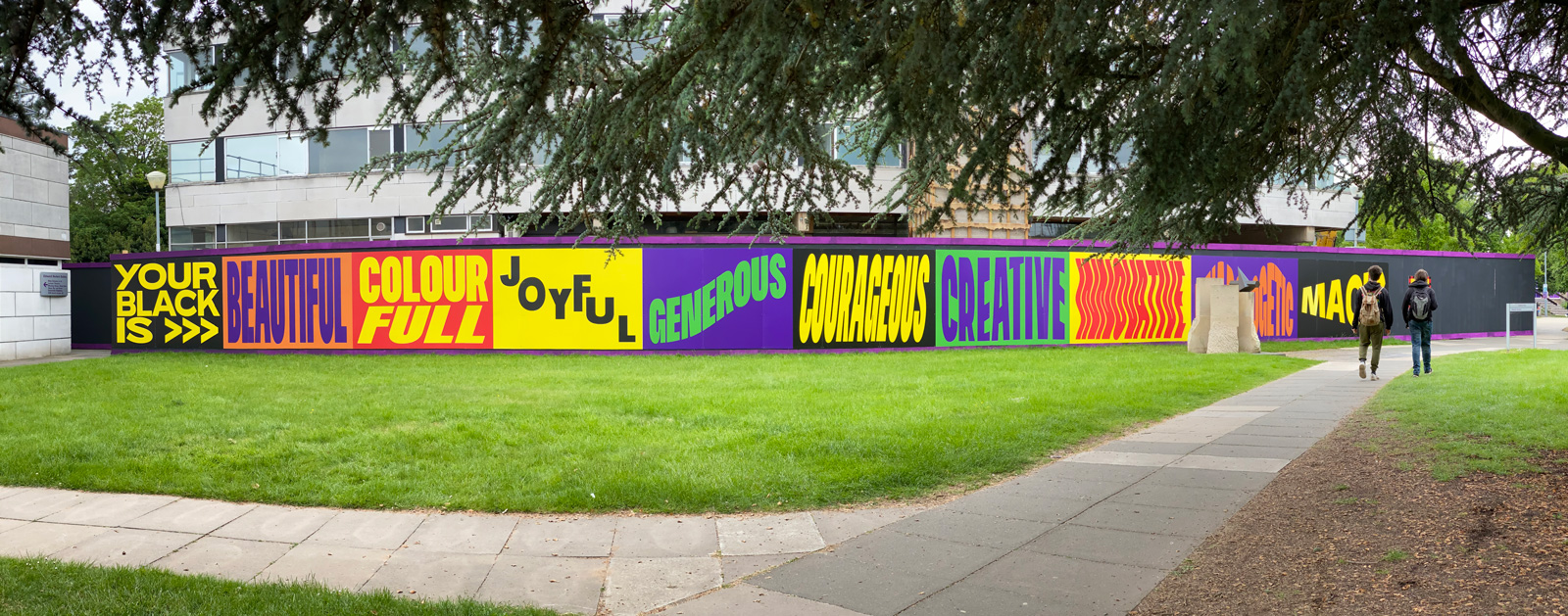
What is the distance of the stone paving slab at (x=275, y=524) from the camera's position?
5.31m

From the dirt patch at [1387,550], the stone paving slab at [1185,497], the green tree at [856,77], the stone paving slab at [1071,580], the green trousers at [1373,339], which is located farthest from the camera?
the green trousers at [1373,339]

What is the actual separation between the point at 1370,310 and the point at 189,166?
32.5 metres

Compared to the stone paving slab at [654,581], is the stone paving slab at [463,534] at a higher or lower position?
higher

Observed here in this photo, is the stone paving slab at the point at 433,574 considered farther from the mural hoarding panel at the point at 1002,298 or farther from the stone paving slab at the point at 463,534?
the mural hoarding panel at the point at 1002,298

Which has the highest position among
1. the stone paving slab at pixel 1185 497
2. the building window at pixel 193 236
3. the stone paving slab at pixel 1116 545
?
the building window at pixel 193 236

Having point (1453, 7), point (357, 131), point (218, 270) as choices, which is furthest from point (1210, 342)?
point (357, 131)

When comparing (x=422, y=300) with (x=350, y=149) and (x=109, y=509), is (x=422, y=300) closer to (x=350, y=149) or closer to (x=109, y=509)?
(x=350, y=149)

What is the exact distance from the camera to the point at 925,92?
14.8ft

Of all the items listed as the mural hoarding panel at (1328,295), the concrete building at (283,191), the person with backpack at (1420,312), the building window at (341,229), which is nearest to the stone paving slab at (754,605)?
the person with backpack at (1420,312)

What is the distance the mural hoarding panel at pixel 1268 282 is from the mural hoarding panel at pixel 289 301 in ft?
61.0

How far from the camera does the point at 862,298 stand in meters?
18.8

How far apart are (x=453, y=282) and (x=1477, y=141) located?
646 inches

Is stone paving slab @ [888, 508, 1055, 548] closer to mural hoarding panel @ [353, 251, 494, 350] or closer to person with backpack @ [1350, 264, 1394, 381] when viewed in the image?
person with backpack @ [1350, 264, 1394, 381]

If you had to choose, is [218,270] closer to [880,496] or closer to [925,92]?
[880,496]
